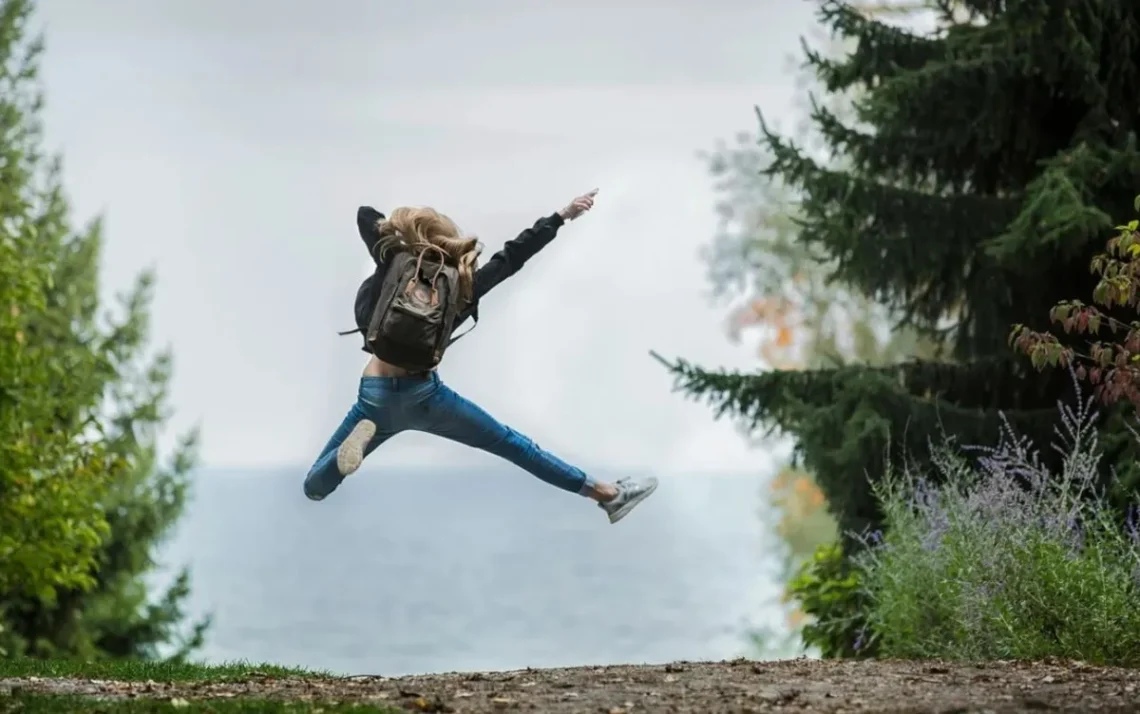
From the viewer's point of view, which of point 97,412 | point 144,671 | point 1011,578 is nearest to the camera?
point 144,671

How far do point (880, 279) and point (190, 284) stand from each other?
136ft

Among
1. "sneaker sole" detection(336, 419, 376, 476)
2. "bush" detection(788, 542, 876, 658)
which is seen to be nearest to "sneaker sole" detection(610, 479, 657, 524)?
"sneaker sole" detection(336, 419, 376, 476)

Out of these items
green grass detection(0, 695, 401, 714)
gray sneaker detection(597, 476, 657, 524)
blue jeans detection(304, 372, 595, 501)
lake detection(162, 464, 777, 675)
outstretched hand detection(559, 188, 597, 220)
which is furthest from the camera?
lake detection(162, 464, 777, 675)

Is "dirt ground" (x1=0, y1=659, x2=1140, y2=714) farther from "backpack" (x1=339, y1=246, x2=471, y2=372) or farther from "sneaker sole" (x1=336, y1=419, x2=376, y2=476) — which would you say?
"backpack" (x1=339, y1=246, x2=471, y2=372)

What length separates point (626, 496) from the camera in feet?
24.8

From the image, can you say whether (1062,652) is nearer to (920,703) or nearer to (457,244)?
(920,703)

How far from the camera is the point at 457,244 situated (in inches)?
278

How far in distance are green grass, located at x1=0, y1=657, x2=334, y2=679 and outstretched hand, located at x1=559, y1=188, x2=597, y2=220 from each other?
8.34 feet

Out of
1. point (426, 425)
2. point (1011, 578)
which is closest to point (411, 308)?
point (426, 425)

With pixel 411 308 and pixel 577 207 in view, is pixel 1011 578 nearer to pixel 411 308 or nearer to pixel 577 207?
pixel 577 207

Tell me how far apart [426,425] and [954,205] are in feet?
16.5

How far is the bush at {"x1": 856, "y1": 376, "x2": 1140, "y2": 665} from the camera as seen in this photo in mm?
7820

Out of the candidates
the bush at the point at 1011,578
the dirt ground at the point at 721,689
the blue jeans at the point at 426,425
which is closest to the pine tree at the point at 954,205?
the bush at the point at 1011,578

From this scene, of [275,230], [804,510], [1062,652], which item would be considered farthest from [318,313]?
[1062,652]
